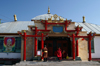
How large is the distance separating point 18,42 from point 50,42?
154 inches

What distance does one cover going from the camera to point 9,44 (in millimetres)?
12930

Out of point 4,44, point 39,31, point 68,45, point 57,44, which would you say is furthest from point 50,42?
point 4,44

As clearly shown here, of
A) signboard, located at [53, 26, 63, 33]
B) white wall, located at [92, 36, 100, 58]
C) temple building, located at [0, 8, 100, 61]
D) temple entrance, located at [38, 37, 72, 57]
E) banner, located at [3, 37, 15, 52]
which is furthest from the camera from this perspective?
temple entrance, located at [38, 37, 72, 57]

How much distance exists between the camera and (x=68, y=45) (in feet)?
45.2

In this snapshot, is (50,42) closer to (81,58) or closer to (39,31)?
(39,31)

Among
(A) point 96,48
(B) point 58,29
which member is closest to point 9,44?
(B) point 58,29

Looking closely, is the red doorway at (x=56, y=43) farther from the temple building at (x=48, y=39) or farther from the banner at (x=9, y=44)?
the banner at (x=9, y=44)

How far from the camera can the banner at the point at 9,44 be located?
1289 cm

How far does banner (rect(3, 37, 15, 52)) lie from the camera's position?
1289cm

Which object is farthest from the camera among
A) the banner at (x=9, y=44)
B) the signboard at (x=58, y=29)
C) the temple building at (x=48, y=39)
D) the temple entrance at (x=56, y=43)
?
the temple entrance at (x=56, y=43)

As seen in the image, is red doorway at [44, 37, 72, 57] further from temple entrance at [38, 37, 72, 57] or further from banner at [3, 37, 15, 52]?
banner at [3, 37, 15, 52]

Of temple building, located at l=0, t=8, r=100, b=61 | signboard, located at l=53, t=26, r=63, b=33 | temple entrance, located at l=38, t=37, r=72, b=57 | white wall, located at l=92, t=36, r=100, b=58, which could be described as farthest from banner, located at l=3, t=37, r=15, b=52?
white wall, located at l=92, t=36, r=100, b=58

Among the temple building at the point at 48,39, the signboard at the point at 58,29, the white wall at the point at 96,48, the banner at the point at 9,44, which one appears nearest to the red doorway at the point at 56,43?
the temple building at the point at 48,39

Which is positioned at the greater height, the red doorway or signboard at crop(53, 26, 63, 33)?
signboard at crop(53, 26, 63, 33)
